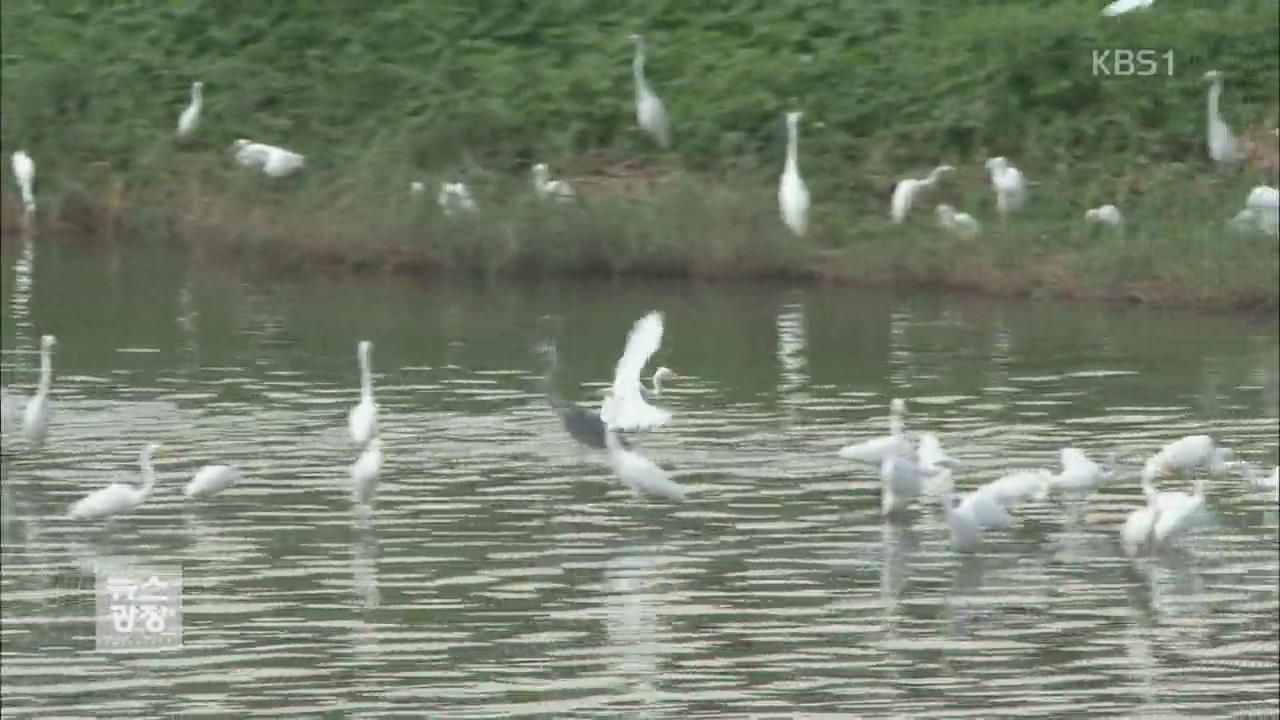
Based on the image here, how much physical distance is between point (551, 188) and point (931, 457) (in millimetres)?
8334

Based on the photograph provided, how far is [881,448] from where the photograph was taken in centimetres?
1287

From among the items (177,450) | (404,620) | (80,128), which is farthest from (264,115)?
(404,620)

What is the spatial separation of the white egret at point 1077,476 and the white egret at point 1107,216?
7110 mm

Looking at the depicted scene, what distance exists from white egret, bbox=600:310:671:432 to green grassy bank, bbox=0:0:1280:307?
631cm

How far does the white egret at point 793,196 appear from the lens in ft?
64.1

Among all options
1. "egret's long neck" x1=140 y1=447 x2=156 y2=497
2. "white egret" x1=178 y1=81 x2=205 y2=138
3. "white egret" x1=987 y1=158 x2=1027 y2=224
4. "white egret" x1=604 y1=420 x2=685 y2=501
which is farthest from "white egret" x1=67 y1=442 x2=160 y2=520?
"white egret" x1=178 y1=81 x2=205 y2=138

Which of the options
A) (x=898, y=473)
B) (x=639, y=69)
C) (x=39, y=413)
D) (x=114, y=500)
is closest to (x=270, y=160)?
(x=639, y=69)

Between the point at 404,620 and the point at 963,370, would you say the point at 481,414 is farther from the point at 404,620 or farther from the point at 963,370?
the point at 404,620

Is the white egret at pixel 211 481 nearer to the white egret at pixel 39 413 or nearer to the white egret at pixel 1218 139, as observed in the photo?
the white egret at pixel 39 413

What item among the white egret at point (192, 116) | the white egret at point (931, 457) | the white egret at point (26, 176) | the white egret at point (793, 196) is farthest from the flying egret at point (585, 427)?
the white egret at point (192, 116)

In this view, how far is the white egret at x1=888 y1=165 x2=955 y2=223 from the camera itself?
20.1m

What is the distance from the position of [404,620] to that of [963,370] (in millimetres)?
6465

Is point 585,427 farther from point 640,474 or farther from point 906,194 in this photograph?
point 906,194

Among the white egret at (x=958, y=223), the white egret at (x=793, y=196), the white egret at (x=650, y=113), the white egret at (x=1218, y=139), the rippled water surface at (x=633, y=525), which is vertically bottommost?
the rippled water surface at (x=633, y=525)
